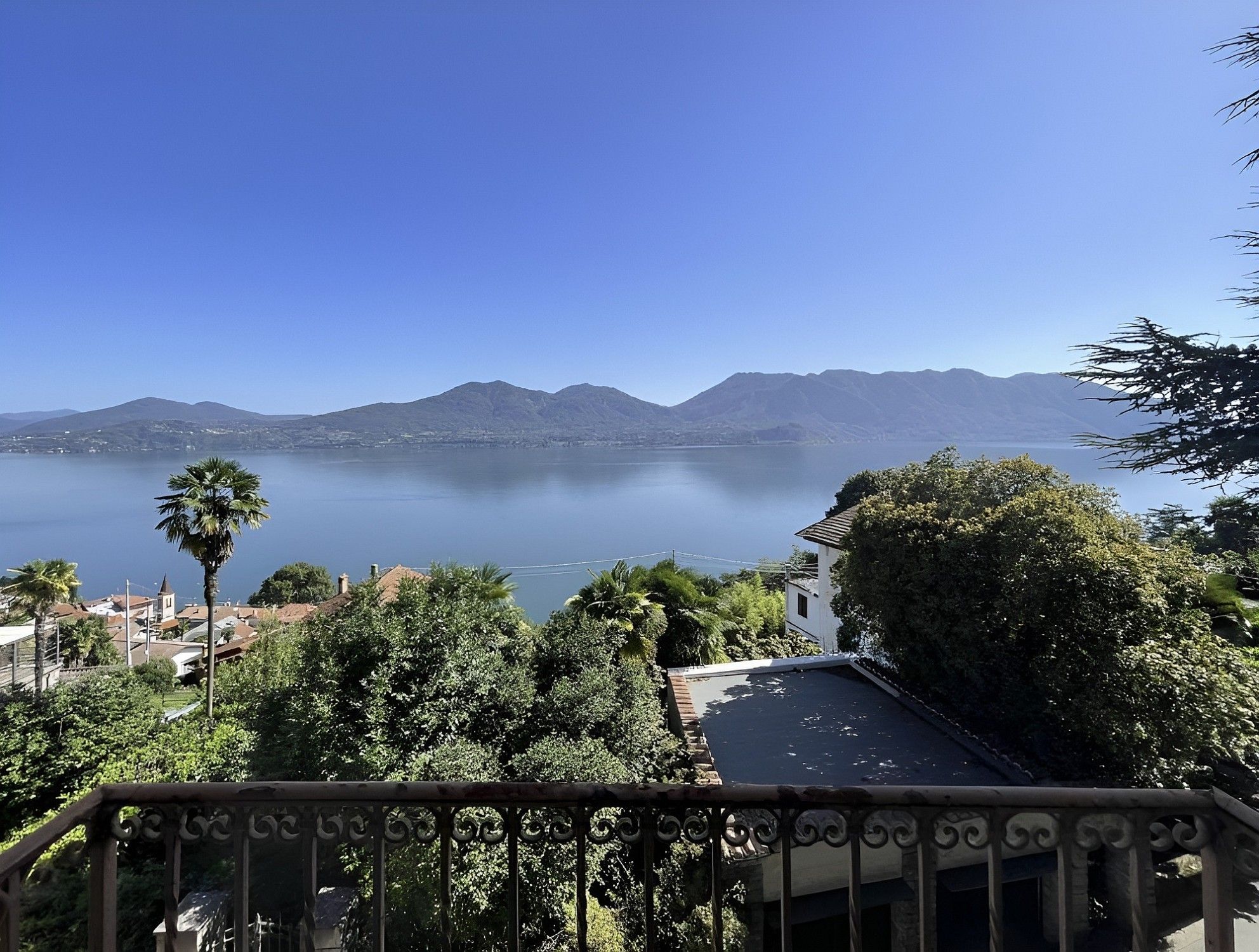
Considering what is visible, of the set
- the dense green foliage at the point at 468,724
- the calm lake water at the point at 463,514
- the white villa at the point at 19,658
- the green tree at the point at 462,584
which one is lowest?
the calm lake water at the point at 463,514

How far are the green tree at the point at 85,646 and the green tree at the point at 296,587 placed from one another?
9.15m

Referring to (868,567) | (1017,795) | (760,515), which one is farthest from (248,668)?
(760,515)

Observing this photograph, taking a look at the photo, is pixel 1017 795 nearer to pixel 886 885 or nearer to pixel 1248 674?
pixel 886 885

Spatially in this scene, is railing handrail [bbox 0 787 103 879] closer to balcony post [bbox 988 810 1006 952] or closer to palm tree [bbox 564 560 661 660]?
balcony post [bbox 988 810 1006 952]

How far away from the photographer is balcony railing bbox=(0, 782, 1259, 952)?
145cm

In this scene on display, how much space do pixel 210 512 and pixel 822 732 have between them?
14296 millimetres

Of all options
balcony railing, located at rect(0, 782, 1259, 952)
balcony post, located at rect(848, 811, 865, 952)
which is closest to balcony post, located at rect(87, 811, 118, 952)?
balcony railing, located at rect(0, 782, 1259, 952)

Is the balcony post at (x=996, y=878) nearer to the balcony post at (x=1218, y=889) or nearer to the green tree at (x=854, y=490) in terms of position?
the balcony post at (x=1218, y=889)

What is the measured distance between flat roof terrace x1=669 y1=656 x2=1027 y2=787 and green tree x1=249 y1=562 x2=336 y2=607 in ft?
117

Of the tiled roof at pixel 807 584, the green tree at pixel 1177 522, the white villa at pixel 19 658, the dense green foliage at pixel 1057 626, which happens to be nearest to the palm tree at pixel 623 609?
the dense green foliage at pixel 1057 626

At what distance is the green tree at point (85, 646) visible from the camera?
27.3m

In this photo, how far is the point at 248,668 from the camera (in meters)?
13.3

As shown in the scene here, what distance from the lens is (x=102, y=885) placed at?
5.06ft

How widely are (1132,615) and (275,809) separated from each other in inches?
296
